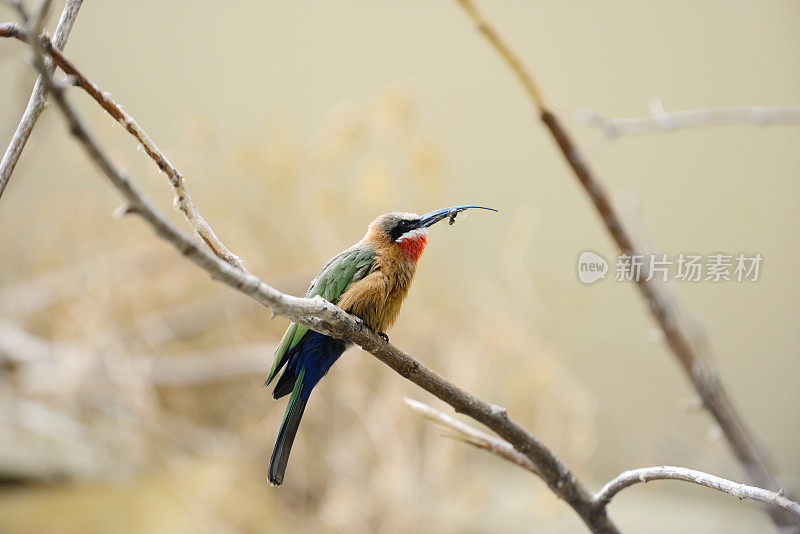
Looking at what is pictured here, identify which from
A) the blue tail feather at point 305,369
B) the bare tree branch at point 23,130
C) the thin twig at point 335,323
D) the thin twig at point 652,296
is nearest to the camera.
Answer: the thin twig at point 335,323

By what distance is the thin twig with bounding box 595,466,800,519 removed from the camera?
13.0 inches

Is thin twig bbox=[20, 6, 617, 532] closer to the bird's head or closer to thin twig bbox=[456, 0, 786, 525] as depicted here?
the bird's head

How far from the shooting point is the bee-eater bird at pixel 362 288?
→ 457 mm

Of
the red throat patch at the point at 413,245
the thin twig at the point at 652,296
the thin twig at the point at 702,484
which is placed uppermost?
the thin twig at the point at 652,296

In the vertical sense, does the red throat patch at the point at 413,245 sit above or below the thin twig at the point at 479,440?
above

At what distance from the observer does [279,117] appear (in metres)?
1.43

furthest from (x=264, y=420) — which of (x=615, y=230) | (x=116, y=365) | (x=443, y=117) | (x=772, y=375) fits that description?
(x=772, y=375)

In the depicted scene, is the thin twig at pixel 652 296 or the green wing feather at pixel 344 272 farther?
the thin twig at pixel 652 296

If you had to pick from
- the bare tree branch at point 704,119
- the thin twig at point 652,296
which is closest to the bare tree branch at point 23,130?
the thin twig at point 652,296

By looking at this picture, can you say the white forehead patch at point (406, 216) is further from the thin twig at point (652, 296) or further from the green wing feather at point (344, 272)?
the thin twig at point (652, 296)

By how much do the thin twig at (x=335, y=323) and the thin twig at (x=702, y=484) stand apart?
27 mm

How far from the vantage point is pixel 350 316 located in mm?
389

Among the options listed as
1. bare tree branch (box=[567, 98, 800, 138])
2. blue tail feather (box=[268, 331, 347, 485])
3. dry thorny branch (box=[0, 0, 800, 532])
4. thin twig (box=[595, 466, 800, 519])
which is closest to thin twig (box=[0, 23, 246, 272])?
dry thorny branch (box=[0, 0, 800, 532])

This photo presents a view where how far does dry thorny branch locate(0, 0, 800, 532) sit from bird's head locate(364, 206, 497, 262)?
11 cm
